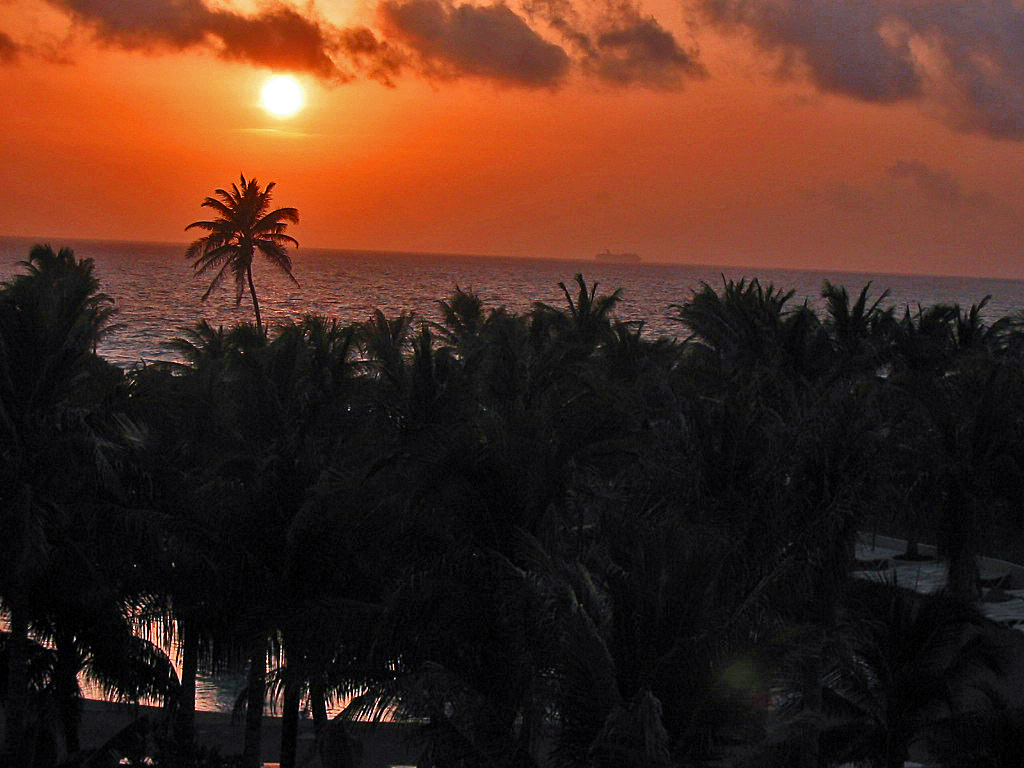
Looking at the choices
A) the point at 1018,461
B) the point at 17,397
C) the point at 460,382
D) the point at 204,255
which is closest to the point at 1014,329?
the point at 1018,461

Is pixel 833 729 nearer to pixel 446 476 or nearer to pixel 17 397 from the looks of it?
pixel 446 476

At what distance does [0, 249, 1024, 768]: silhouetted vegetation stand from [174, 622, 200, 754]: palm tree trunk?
0.11m

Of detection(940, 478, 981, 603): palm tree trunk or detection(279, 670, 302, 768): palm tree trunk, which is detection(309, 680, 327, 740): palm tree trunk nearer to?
detection(279, 670, 302, 768): palm tree trunk

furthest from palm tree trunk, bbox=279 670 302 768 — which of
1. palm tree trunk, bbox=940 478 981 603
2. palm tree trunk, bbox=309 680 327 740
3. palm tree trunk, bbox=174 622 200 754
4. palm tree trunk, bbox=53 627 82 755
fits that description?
palm tree trunk, bbox=940 478 981 603

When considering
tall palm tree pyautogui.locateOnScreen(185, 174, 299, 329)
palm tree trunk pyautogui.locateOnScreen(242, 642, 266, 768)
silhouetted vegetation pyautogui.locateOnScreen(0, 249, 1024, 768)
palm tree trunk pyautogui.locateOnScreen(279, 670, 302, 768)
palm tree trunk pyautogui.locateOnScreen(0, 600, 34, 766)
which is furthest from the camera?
tall palm tree pyautogui.locateOnScreen(185, 174, 299, 329)

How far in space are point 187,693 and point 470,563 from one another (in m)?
6.70

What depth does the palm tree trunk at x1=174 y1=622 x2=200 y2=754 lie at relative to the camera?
17.2m

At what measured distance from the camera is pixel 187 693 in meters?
18.3

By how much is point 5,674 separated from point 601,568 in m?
9.12

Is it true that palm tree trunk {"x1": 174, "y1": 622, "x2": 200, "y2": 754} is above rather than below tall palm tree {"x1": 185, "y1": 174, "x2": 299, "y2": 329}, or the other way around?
below

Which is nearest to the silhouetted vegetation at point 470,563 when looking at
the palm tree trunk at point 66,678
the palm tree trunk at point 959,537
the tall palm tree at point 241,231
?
the palm tree trunk at point 66,678

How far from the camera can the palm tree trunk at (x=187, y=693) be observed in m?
17.2

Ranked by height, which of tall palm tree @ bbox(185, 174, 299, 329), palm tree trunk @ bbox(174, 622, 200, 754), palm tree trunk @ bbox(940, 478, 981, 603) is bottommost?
palm tree trunk @ bbox(174, 622, 200, 754)

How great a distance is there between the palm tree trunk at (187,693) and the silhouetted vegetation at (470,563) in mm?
109
